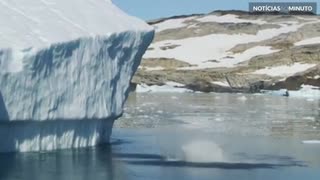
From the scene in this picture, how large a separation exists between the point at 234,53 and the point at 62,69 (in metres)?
65.6

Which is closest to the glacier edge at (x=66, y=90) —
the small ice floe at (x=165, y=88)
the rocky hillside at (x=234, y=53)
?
the rocky hillside at (x=234, y=53)

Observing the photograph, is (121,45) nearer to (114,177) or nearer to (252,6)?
(114,177)

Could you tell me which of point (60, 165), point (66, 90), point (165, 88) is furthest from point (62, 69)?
point (165, 88)

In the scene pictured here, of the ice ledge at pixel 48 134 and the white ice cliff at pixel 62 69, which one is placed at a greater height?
the white ice cliff at pixel 62 69

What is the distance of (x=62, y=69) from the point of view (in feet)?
45.2

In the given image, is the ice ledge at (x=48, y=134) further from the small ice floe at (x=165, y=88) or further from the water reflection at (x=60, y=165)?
the small ice floe at (x=165, y=88)

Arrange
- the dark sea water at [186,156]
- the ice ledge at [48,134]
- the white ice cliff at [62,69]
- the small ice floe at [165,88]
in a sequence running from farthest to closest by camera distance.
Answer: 1. the small ice floe at [165,88]
2. the ice ledge at [48,134]
3. the white ice cliff at [62,69]
4. the dark sea water at [186,156]

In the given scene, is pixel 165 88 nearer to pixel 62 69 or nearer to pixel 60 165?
pixel 62 69

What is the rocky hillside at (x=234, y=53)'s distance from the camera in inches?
2458

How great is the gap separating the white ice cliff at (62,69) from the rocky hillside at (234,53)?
4405 centimetres

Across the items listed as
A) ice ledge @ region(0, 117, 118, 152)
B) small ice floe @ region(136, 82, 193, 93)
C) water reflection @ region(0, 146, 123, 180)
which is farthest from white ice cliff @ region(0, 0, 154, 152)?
small ice floe @ region(136, 82, 193, 93)

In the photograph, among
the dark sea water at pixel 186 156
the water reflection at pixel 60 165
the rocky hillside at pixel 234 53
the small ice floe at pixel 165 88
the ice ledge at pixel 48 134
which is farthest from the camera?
the rocky hillside at pixel 234 53

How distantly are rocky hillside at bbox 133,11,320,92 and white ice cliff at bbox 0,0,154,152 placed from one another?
4405 centimetres

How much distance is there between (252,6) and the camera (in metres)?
99.4
